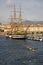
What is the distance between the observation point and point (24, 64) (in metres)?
29.0

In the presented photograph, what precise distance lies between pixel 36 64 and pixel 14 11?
78.1 m

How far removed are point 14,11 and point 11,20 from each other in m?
5.54

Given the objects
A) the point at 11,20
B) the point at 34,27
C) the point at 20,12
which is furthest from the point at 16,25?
the point at 34,27

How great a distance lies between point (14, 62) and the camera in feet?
99.9

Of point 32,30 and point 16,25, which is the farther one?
point 32,30

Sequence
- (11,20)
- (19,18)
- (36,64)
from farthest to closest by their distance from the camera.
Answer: (11,20) → (19,18) → (36,64)

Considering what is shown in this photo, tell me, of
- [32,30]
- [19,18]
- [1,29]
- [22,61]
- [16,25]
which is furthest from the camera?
[1,29]

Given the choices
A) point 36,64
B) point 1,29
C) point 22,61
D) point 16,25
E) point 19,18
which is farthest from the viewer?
Answer: point 1,29

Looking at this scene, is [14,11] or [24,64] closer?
[24,64]

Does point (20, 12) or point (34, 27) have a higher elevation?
point (20, 12)

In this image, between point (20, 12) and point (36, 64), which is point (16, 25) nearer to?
point (20, 12)

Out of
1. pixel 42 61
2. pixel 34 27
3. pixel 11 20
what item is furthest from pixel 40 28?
pixel 42 61

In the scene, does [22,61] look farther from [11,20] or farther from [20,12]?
[11,20]

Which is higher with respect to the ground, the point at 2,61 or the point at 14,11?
the point at 14,11
